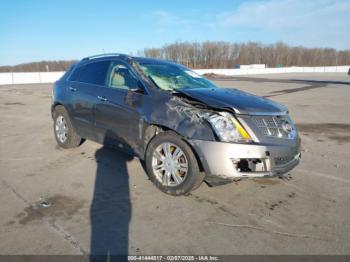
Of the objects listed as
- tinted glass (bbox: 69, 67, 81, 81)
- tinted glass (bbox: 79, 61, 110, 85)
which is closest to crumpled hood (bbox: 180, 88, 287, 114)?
tinted glass (bbox: 79, 61, 110, 85)

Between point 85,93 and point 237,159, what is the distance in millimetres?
3044

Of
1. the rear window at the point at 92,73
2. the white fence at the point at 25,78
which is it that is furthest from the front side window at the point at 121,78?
the white fence at the point at 25,78

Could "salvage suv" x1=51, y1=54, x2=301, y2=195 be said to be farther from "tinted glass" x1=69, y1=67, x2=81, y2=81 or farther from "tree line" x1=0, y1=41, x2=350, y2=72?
"tree line" x1=0, y1=41, x2=350, y2=72

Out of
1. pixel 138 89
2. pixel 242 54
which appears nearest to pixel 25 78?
pixel 138 89

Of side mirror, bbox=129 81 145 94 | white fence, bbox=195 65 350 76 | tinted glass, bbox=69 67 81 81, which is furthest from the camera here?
white fence, bbox=195 65 350 76

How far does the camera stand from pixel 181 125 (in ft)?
12.8

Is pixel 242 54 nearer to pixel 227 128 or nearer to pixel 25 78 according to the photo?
pixel 25 78

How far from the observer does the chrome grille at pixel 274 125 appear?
12.6 ft

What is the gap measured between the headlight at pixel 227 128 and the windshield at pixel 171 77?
3.16 ft

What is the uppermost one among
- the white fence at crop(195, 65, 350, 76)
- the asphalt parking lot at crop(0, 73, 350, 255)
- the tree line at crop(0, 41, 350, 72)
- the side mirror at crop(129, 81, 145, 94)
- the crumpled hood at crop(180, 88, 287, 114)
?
the tree line at crop(0, 41, 350, 72)

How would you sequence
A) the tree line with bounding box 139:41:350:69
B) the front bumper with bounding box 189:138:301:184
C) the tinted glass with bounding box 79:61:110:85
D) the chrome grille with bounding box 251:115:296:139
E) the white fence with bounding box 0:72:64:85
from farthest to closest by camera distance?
the tree line with bounding box 139:41:350:69, the white fence with bounding box 0:72:64:85, the tinted glass with bounding box 79:61:110:85, the chrome grille with bounding box 251:115:296:139, the front bumper with bounding box 189:138:301:184

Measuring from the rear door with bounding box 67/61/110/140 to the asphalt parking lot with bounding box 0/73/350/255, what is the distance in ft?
2.08

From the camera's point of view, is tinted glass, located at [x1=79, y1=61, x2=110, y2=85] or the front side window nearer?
the front side window

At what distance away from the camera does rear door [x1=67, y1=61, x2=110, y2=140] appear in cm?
529
